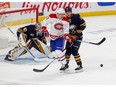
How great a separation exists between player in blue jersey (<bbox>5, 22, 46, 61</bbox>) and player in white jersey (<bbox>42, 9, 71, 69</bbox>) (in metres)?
0.41

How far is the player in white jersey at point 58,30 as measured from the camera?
3684 millimetres

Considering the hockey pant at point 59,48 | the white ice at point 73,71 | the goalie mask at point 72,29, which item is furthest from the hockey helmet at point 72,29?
the white ice at point 73,71

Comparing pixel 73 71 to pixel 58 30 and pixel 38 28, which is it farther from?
pixel 38 28

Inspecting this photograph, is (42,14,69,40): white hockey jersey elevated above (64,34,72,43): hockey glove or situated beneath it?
elevated above

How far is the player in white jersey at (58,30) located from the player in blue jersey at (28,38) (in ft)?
1.34

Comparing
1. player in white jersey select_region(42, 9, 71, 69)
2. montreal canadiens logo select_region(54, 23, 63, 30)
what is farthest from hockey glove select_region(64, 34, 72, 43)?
montreal canadiens logo select_region(54, 23, 63, 30)

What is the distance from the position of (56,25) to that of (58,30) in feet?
0.18

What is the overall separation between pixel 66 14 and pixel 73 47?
32cm

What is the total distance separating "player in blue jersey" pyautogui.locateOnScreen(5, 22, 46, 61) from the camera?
13.6 feet

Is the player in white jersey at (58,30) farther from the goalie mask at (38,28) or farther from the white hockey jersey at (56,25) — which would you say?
the goalie mask at (38,28)

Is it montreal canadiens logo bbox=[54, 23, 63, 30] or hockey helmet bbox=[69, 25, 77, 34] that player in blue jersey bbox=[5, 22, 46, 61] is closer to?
montreal canadiens logo bbox=[54, 23, 63, 30]

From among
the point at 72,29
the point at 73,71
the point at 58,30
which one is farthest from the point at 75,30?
the point at 73,71

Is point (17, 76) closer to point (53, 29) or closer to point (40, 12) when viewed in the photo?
point (53, 29)

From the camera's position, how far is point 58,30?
3748mm
